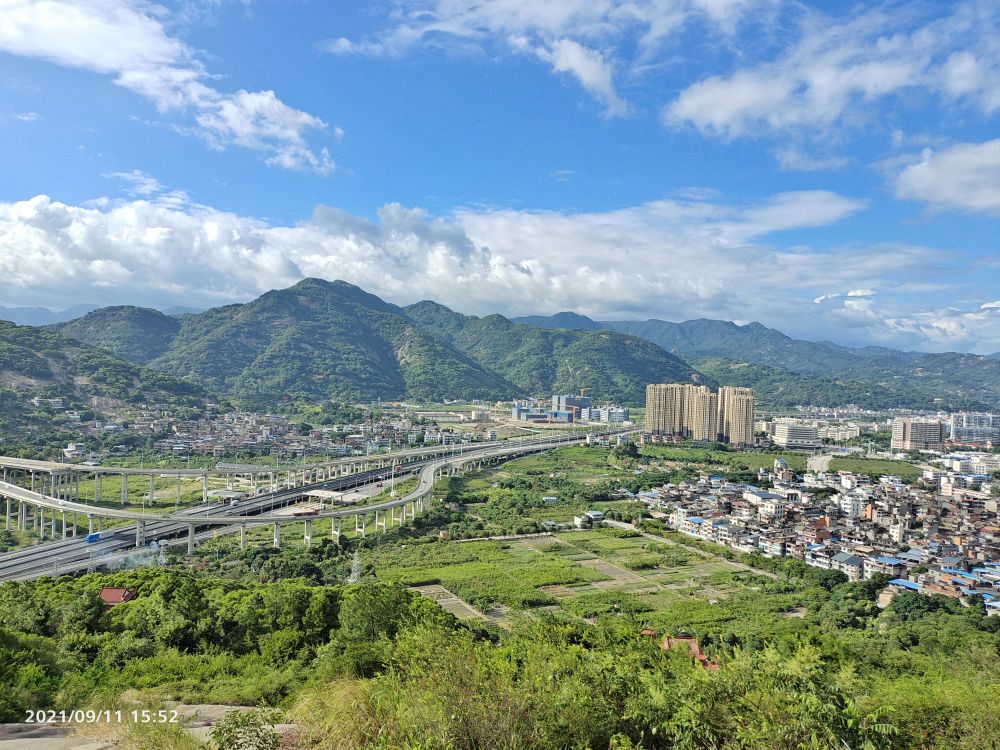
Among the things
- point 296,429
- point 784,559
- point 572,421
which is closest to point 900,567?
point 784,559

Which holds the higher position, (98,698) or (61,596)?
(98,698)

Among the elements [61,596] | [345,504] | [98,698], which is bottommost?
[345,504]

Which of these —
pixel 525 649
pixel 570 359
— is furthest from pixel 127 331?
pixel 525 649

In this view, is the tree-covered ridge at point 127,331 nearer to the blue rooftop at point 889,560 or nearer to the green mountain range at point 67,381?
the green mountain range at point 67,381

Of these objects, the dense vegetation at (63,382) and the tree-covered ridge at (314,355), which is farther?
the tree-covered ridge at (314,355)

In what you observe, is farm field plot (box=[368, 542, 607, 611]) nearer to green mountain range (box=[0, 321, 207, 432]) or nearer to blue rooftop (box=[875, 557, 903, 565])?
blue rooftop (box=[875, 557, 903, 565])

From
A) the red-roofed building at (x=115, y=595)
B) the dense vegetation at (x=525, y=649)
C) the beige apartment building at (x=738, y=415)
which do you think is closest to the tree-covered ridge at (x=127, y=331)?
the beige apartment building at (x=738, y=415)

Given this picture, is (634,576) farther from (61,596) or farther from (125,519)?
(125,519)
